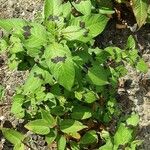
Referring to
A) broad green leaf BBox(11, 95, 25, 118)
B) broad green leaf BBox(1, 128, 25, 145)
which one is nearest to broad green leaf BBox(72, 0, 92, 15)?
broad green leaf BBox(11, 95, 25, 118)

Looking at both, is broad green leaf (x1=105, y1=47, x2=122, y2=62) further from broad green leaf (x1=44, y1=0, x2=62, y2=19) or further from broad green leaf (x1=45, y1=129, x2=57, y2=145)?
broad green leaf (x1=45, y1=129, x2=57, y2=145)

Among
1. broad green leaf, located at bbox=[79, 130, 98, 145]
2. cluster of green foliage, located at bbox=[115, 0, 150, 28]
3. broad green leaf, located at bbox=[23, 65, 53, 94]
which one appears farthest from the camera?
cluster of green foliage, located at bbox=[115, 0, 150, 28]

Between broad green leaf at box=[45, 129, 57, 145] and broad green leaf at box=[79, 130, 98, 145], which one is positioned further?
broad green leaf at box=[79, 130, 98, 145]

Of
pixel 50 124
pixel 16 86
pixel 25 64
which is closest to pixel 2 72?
pixel 16 86

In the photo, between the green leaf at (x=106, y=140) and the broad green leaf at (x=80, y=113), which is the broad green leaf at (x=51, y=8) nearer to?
the broad green leaf at (x=80, y=113)

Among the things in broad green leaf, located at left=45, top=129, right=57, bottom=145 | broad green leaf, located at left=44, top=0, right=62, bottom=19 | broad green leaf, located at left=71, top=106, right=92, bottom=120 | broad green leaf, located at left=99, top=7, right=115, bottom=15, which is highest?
broad green leaf, located at left=44, top=0, right=62, bottom=19

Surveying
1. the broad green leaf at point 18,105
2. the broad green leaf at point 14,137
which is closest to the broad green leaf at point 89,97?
the broad green leaf at point 18,105

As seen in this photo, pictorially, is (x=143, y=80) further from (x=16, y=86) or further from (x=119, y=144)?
(x=16, y=86)
